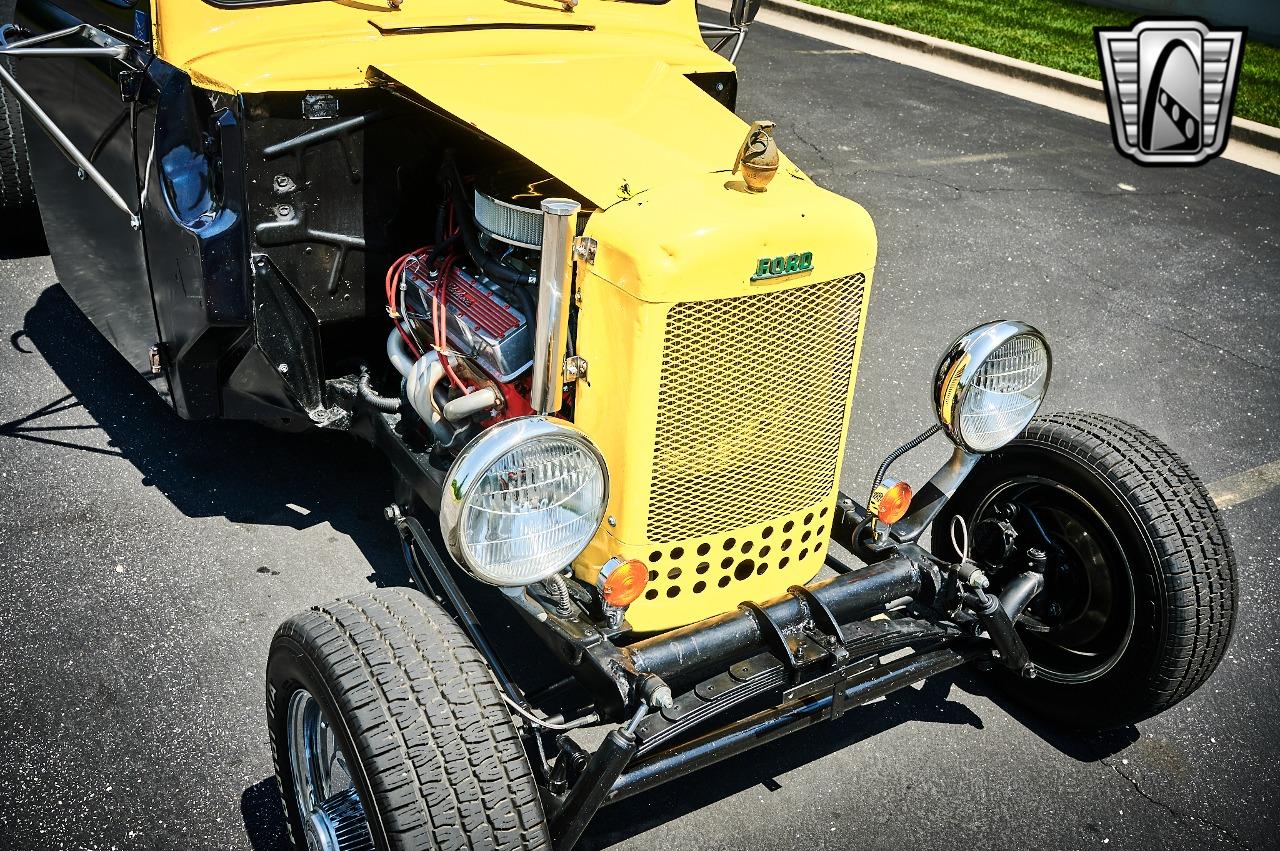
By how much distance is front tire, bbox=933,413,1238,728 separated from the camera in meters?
2.89

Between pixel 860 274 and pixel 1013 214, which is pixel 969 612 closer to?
pixel 860 274

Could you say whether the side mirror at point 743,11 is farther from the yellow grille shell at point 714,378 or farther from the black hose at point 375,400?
Result: the black hose at point 375,400

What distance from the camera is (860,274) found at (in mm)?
2604

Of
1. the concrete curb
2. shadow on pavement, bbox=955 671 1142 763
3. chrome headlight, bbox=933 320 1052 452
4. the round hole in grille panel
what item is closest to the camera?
the round hole in grille panel

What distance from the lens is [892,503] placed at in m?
2.91

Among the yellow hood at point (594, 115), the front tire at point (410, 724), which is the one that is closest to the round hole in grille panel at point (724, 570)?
the front tire at point (410, 724)

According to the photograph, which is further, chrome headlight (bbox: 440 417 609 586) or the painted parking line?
the painted parking line

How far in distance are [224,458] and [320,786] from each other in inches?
76.0

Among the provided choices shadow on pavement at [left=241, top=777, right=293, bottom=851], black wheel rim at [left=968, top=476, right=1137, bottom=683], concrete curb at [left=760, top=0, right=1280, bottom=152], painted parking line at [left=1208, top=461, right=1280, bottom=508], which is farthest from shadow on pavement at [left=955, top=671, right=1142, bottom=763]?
concrete curb at [left=760, top=0, right=1280, bottom=152]

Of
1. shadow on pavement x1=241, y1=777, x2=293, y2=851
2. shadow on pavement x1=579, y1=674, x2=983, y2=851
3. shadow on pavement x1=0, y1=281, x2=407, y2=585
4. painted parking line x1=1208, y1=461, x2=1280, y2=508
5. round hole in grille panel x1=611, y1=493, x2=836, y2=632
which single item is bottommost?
shadow on pavement x1=579, y1=674, x2=983, y2=851

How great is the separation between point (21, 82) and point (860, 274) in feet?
11.2

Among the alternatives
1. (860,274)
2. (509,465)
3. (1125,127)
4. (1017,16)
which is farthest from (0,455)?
(1017,16)

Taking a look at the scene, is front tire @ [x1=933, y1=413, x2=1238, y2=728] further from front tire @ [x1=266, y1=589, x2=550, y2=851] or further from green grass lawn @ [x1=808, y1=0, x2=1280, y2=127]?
green grass lawn @ [x1=808, y1=0, x2=1280, y2=127]

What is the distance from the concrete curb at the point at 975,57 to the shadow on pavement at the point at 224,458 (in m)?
8.38
